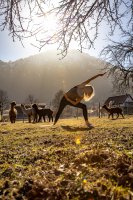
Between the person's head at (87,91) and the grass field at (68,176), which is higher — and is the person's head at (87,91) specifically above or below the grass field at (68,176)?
above

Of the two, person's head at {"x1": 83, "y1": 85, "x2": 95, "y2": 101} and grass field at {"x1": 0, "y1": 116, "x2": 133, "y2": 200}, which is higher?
person's head at {"x1": 83, "y1": 85, "x2": 95, "y2": 101}

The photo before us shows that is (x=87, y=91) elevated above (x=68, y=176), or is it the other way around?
(x=87, y=91)

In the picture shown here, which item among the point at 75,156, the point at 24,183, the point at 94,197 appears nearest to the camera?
the point at 94,197

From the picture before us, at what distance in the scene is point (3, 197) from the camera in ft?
13.9

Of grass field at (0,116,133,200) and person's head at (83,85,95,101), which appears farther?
person's head at (83,85,95,101)

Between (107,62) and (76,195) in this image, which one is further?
(107,62)

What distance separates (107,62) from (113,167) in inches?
936

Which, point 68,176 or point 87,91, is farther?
point 87,91

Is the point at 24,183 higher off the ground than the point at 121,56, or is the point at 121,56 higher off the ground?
the point at 121,56

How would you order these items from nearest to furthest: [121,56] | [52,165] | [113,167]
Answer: [113,167], [52,165], [121,56]

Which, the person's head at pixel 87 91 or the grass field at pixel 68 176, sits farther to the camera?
the person's head at pixel 87 91

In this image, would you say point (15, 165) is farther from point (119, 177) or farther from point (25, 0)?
point (25, 0)

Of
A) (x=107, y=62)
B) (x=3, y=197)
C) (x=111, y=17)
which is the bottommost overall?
(x=3, y=197)

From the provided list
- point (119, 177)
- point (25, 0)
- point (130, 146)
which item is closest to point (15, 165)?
point (119, 177)
